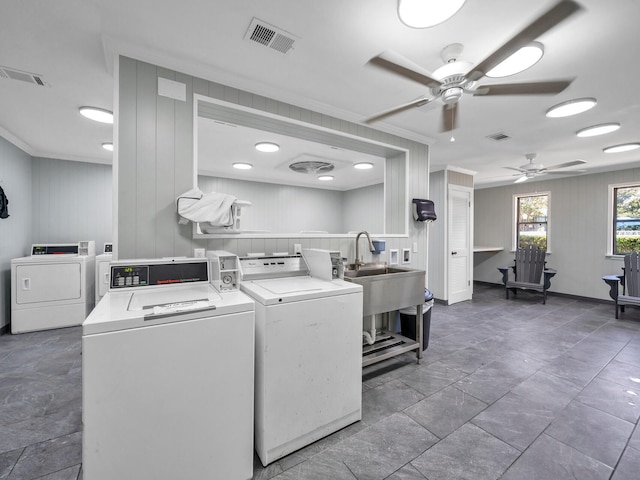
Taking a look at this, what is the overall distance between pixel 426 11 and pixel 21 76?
3149mm

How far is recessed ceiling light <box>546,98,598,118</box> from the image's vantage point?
2.66 m

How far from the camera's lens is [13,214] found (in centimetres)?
382

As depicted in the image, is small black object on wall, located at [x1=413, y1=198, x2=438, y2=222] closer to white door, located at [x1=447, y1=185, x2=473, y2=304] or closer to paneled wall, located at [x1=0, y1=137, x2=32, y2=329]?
white door, located at [x1=447, y1=185, x2=473, y2=304]

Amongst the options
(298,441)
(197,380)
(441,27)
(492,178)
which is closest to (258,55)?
(441,27)

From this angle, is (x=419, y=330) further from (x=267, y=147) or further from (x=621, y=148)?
(x=621, y=148)

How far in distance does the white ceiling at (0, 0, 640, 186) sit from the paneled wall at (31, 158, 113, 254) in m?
1.46

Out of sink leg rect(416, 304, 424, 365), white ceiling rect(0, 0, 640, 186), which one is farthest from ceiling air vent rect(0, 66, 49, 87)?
sink leg rect(416, 304, 424, 365)

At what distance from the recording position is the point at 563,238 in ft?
19.5

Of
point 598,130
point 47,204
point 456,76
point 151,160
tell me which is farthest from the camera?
point 47,204

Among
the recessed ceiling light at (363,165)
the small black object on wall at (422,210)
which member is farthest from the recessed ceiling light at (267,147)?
the small black object on wall at (422,210)

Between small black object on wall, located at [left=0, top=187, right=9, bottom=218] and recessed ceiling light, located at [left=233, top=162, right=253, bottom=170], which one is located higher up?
recessed ceiling light, located at [left=233, top=162, right=253, bottom=170]

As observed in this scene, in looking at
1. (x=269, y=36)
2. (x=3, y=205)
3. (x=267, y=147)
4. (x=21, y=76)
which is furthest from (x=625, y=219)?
(x=3, y=205)

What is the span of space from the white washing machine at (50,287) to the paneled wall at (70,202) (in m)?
0.63

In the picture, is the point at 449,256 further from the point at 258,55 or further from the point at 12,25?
the point at 12,25
